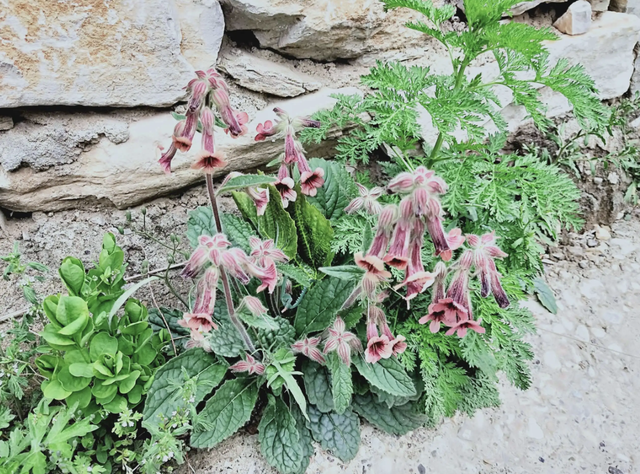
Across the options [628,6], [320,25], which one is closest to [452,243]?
[320,25]

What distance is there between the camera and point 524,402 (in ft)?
5.38

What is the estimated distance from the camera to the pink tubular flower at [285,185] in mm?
1347

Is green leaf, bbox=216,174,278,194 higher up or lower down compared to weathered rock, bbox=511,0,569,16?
lower down

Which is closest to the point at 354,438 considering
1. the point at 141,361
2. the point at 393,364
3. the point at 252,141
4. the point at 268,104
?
the point at 393,364

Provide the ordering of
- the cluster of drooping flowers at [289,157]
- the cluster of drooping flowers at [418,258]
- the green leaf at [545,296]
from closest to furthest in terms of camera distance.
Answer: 1. the cluster of drooping flowers at [418,258]
2. the cluster of drooping flowers at [289,157]
3. the green leaf at [545,296]

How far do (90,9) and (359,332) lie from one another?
1.19 m

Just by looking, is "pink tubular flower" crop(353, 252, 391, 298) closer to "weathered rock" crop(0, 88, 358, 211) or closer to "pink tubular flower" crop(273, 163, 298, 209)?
"pink tubular flower" crop(273, 163, 298, 209)

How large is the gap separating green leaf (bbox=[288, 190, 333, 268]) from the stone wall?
0.33m

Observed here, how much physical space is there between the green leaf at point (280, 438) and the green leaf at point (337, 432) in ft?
0.25

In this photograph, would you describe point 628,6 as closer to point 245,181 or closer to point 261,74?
point 261,74

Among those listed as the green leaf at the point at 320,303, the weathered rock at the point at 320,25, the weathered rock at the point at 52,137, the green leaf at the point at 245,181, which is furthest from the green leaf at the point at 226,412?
the weathered rock at the point at 320,25

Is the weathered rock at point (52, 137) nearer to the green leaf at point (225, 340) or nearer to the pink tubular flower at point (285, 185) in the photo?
the pink tubular flower at point (285, 185)

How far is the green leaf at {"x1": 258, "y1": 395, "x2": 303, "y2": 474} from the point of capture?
135cm

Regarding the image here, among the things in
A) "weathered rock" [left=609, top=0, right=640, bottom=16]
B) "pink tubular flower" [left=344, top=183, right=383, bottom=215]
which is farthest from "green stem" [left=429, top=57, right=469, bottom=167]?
"weathered rock" [left=609, top=0, right=640, bottom=16]
